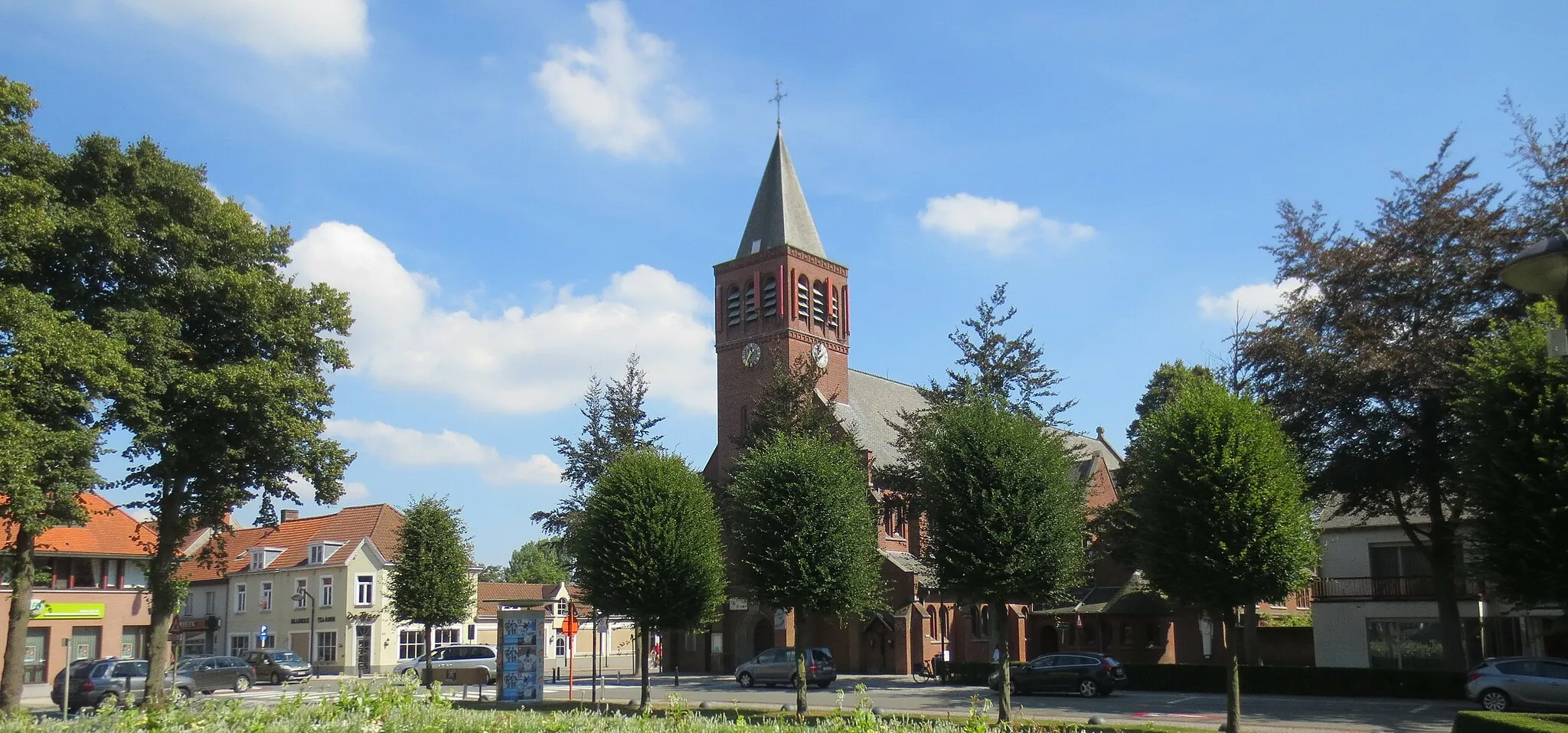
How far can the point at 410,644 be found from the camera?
204 feet

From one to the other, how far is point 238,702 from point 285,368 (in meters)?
21.1

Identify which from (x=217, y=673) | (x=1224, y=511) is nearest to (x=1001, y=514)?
(x=1224, y=511)

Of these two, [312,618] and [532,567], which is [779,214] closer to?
[312,618]

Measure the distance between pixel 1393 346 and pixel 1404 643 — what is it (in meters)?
15.2

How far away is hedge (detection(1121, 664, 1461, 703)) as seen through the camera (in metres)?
31.1

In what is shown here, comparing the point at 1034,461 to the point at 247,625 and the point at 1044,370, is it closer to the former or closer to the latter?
the point at 1044,370

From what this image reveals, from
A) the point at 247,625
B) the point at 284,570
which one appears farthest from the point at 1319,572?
the point at 247,625

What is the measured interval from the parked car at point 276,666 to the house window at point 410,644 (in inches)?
452

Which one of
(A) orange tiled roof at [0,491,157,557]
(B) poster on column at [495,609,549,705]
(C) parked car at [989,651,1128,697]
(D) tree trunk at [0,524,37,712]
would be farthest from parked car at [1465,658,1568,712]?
(A) orange tiled roof at [0,491,157,557]

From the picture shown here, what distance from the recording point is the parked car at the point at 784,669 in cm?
4103

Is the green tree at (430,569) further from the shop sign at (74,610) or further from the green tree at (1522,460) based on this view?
the green tree at (1522,460)

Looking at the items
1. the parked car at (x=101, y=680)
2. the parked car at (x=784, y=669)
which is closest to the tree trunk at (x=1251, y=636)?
the parked car at (x=784, y=669)

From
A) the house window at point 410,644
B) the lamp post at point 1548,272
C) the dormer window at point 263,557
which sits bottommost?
the house window at point 410,644

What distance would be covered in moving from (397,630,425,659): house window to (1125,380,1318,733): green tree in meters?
49.3
